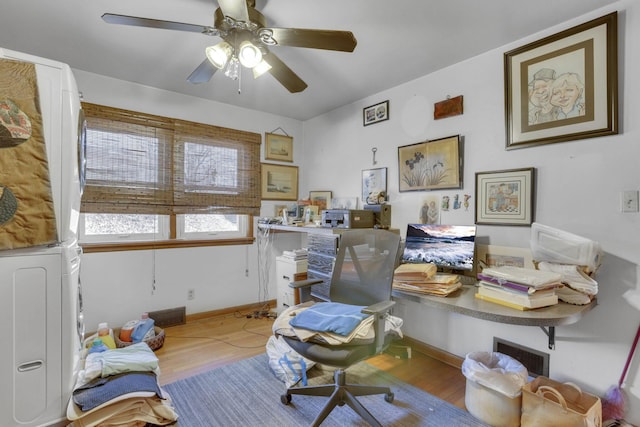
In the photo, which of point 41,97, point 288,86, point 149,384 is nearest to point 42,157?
point 41,97

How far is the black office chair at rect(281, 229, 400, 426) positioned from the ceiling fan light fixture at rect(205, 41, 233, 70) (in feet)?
4.10

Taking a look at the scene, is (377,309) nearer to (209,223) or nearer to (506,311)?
(506,311)

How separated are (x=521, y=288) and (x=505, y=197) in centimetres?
81

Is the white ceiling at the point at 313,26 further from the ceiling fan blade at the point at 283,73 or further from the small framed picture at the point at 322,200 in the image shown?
the small framed picture at the point at 322,200

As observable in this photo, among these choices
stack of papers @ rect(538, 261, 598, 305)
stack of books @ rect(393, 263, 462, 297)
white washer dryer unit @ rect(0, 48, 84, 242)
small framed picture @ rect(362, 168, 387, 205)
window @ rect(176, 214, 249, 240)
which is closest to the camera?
white washer dryer unit @ rect(0, 48, 84, 242)

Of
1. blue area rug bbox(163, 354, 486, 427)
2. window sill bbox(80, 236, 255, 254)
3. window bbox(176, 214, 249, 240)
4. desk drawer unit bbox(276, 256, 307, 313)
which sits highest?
window bbox(176, 214, 249, 240)

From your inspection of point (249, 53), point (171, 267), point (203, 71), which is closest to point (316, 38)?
point (249, 53)

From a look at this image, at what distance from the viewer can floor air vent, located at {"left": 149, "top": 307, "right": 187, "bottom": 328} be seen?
115 inches

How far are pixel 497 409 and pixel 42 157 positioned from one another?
2.60 m

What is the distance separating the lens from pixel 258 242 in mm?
3617

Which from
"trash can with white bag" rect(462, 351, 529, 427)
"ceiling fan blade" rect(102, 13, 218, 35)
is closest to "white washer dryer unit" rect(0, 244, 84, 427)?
"ceiling fan blade" rect(102, 13, 218, 35)

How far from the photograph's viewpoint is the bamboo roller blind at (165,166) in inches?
105

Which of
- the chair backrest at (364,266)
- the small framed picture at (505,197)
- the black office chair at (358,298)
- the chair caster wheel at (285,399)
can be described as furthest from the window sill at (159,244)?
the small framed picture at (505,197)

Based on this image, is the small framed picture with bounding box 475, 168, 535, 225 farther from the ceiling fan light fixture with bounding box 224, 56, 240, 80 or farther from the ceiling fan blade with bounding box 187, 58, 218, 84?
the ceiling fan blade with bounding box 187, 58, 218, 84
